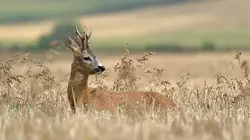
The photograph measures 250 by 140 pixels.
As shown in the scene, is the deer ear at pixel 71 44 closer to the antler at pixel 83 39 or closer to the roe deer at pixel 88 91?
the roe deer at pixel 88 91

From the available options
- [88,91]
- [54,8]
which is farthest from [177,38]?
[88,91]

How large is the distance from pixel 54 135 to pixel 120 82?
→ 694cm

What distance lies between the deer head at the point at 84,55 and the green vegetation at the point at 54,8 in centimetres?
9778

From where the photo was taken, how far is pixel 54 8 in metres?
134

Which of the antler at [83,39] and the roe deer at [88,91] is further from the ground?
the antler at [83,39]

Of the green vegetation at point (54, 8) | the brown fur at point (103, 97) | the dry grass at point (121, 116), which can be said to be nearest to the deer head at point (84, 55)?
the brown fur at point (103, 97)

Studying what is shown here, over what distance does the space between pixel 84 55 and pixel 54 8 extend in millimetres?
120465

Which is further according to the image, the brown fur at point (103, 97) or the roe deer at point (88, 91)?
the roe deer at point (88, 91)

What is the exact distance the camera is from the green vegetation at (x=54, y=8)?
121 meters

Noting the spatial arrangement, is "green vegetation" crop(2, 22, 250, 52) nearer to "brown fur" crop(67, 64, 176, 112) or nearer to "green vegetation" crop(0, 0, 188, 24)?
"green vegetation" crop(0, 0, 188, 24)

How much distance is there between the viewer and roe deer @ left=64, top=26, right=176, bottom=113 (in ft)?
44.6

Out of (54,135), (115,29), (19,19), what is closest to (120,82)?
(54,135)

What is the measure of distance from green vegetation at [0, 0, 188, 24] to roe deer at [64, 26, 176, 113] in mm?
97846

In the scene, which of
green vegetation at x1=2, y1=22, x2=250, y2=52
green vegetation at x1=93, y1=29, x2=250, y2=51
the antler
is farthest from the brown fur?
green vegetation at x1=93, y1=29, x2=250, y2=51
